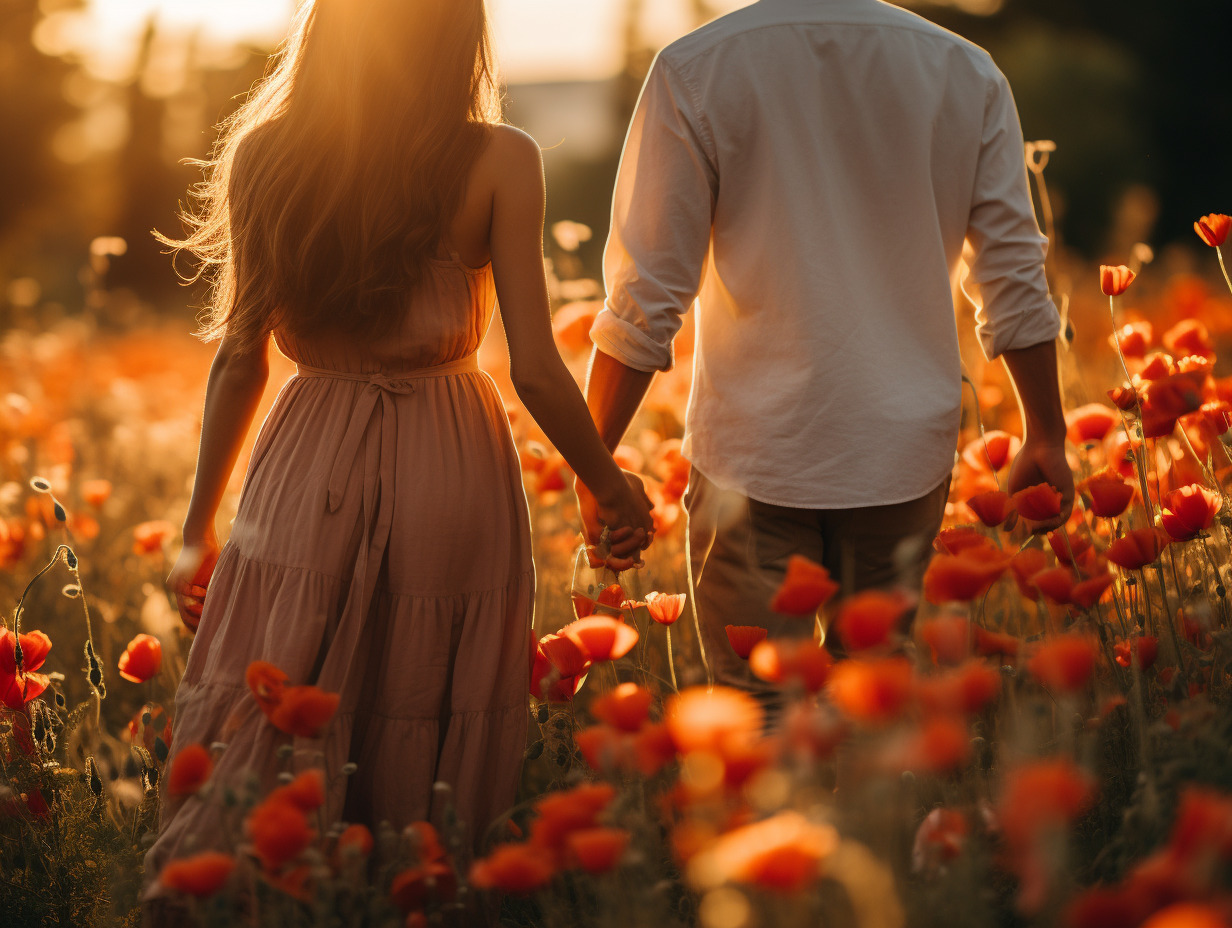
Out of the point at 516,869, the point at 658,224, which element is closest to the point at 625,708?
the point at 516,869

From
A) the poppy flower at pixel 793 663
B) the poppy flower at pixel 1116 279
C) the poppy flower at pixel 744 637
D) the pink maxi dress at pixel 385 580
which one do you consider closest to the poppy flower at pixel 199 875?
the pink maxi dress at pixel 385 580

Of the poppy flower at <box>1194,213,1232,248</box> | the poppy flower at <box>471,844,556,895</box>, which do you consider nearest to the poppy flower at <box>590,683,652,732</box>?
the poppy flower at <box>471,844,556,895</box>

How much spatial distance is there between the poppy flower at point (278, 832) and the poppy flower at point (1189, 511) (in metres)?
1.49

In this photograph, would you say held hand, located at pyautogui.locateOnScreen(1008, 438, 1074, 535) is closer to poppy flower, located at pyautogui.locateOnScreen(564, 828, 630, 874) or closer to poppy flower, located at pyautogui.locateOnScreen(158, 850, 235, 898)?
poppy flower, located at pyautogui.locateOnScreen(564, 828, 630, 874)

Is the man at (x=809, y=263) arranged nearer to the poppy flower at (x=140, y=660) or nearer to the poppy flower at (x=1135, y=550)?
the poppy flower at (x=1135, y=550)

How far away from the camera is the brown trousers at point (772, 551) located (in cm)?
190

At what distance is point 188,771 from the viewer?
1383mm

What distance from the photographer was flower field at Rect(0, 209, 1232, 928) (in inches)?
40.8

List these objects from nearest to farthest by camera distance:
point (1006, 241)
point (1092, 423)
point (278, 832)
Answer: point (278, 832) < point (1006, 241) < point (1092, 423)

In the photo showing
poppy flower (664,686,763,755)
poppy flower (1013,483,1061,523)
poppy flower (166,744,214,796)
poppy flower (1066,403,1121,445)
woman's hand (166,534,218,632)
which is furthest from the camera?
poppy flower (1066,403,1121,445)

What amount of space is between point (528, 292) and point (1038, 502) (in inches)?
36.3

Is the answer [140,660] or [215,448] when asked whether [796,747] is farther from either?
[140,660]

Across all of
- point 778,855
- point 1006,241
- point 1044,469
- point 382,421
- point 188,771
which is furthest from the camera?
point 1044,469

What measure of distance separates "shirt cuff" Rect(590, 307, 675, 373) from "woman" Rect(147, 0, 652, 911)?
157mm
